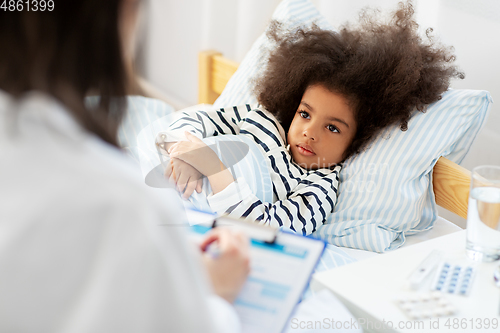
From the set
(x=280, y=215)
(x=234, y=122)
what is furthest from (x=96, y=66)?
(x=234, y=122)

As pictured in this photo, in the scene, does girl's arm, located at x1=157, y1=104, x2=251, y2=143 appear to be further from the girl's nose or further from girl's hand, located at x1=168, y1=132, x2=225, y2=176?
the girl's nose

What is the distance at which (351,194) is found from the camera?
1.10 meters

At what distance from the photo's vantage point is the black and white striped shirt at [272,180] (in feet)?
3.29

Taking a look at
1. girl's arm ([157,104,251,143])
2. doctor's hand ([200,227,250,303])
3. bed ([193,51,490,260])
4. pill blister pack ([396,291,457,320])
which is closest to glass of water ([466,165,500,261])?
Result: pill blister pack ([396,291,457,320])

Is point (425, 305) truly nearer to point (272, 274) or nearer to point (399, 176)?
point (272, 274)

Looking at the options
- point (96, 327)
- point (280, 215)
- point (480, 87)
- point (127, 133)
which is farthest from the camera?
point (480, 87)

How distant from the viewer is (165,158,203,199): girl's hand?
1051 millimetres

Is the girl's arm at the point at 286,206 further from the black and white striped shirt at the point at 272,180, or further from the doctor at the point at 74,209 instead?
the doctor at the point at 74,209

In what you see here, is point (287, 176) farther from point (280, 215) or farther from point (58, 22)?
point (58, 22)

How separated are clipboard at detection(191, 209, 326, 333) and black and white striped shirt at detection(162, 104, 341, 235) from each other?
0.39m

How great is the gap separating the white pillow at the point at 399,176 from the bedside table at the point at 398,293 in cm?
29

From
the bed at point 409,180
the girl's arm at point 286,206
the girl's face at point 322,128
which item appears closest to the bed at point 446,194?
the bed at point 409,180

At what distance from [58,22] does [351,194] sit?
0.86m

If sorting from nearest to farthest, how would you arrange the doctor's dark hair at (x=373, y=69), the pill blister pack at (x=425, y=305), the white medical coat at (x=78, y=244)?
the white medical coat at (x=78, y=244)
the pill blister pack at (x=425, y=305)
the doctor's dark hair at (x=373, y=69)
